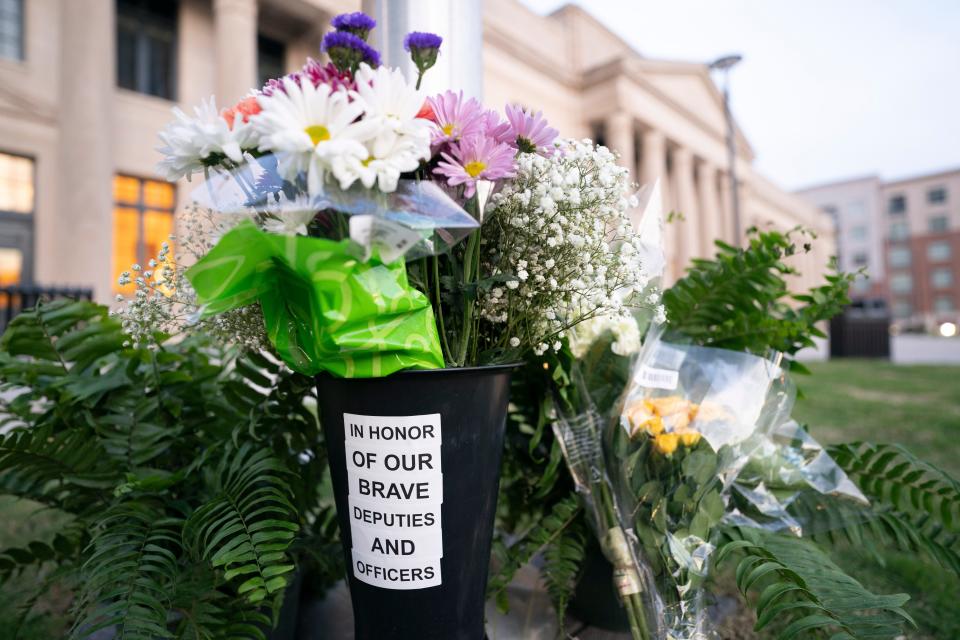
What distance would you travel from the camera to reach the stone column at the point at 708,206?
92.1 ft

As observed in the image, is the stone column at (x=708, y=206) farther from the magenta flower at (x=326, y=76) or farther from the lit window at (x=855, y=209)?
the lit window at (x=855, y=209)

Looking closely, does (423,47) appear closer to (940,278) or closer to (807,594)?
(807,594)

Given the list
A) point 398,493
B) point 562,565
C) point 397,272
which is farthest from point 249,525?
point 562,565

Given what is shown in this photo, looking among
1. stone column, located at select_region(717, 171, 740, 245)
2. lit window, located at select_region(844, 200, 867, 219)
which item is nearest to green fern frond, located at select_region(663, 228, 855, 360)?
stone column, located at select_region(717, 171, 740, 245)

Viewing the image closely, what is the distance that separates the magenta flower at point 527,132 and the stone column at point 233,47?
42.1ft

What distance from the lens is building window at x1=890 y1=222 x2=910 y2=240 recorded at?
60.0 m

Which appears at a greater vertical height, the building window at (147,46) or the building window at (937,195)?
the building window at (937,195)

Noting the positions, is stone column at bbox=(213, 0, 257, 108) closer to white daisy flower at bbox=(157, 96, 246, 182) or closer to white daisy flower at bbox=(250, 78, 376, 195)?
white daisy flower at bbox=(157, 96, 246, 182)

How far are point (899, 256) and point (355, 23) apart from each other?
76889mm

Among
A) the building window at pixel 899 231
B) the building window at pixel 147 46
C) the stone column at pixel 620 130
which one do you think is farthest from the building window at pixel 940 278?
the building window at pixel 147 46

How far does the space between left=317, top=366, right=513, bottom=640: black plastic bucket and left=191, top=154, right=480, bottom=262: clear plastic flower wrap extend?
0.27 meters

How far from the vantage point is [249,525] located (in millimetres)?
1201

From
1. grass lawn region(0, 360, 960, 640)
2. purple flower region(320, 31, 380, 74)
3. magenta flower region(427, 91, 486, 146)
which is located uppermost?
purple flower region(320, 31, 380, 74)

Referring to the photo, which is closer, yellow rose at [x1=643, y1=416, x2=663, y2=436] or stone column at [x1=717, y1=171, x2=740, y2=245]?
yellow rose at [x1=643, y1=416, x2=663, y2=436]
